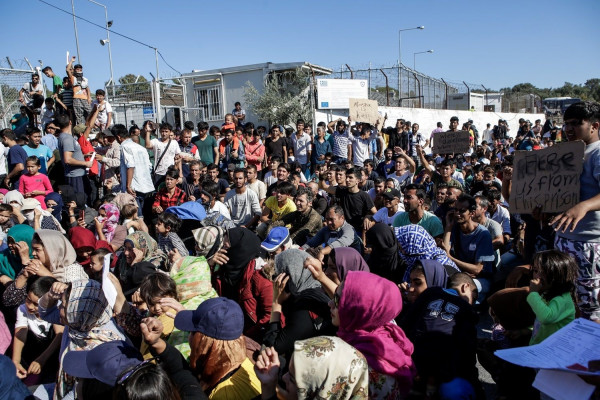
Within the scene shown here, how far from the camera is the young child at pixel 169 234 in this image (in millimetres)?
5035

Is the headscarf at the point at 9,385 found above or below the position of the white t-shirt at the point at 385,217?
below

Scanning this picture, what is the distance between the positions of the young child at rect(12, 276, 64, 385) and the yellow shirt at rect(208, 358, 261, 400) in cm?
212

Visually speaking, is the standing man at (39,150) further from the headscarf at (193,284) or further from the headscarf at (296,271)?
the headscarf at (296,271)

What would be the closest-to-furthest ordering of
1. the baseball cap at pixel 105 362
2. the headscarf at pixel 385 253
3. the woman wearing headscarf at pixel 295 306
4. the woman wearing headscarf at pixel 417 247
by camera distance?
the baseball cap at pixel 105 362 → the woman wearing headscarf at pixel 295 306 → the woman wearing headscarf at pixel 417 247 → the headscarf at pixel 385 253

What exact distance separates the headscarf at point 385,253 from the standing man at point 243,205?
2.81 m

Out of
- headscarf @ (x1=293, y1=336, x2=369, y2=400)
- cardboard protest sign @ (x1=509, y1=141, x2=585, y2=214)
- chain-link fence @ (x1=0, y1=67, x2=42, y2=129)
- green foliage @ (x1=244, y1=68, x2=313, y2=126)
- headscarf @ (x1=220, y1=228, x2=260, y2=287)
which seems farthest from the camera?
green foliage @ (x1=244, y1=68, x2=313, y2=126)

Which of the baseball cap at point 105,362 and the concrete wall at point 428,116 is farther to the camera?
the concrete wall at point 428,116

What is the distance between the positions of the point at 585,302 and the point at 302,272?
2.06 metres

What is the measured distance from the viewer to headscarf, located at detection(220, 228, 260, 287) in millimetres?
4320

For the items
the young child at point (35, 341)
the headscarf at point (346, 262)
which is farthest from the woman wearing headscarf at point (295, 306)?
the young child at point (35, 341)

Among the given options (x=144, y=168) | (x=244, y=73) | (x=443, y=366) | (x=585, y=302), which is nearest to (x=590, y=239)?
(x=585, y=302)

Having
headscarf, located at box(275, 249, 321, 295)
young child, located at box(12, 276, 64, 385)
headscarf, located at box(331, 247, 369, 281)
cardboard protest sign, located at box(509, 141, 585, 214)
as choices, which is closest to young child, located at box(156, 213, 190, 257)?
young child, located at box(12, 276, 64, 385)

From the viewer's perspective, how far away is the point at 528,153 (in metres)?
3.69

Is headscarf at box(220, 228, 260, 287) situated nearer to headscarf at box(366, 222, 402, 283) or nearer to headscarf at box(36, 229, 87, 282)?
headscarf at box(366, 222, 402, 283)
